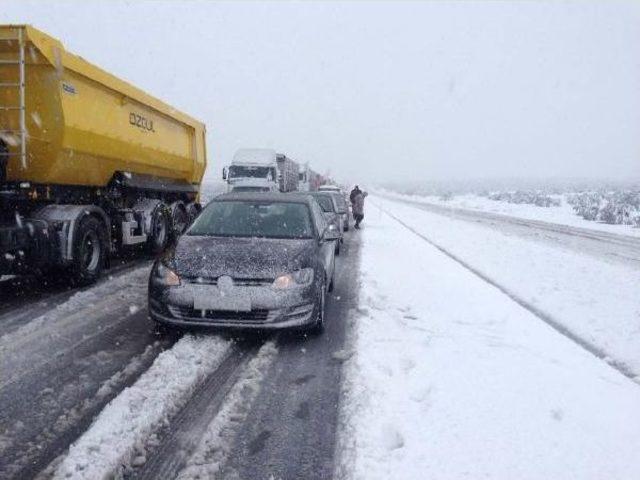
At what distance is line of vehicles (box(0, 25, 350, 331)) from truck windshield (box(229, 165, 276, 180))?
454 inches

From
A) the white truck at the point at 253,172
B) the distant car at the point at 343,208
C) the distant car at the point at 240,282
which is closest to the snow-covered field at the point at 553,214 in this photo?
the distant car at the point at 343,208

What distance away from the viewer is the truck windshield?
2242 centimetres

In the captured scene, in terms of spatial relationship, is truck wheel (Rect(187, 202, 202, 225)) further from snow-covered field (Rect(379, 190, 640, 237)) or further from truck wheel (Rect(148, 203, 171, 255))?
snow-covered field (Rect(379, 190, 640, 237))

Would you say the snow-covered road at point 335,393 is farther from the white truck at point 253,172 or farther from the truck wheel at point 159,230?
the white truck at point 253,172

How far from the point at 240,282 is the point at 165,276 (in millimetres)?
786

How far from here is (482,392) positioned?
13.1 ft

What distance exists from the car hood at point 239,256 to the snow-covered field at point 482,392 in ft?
3.55

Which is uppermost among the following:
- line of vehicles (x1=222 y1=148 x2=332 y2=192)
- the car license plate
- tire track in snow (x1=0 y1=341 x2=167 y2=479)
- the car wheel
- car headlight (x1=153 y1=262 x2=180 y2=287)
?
line of vehicles (x1=222 y1=148 x2=332 y2=192)

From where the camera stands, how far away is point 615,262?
11.4 metres

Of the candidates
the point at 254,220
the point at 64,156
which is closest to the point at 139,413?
the point at 254,220

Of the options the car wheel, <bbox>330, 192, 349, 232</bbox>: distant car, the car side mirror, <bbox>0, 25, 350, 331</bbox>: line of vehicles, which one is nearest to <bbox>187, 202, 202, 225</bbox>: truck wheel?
<bbox>0, 25, 350, 331</bbox>: line of vehicles

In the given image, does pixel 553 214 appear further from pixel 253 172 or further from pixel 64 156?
pixel 64 156

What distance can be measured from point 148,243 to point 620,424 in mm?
9642

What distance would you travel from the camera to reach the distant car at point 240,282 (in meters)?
4.79
